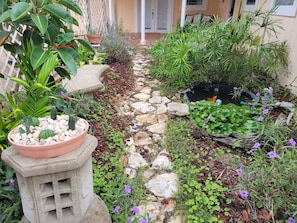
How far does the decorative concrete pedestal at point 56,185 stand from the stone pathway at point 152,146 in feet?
1.80

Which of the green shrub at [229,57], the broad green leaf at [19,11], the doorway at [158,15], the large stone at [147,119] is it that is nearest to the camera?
the broad green leaf at [19,11]

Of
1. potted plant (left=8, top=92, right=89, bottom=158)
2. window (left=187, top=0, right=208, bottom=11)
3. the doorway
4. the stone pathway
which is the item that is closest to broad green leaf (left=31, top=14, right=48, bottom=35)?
potted plant (left=8, top=92, right=89, bottom=158)

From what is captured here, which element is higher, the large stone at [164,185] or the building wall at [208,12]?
the building wall at [208,12]

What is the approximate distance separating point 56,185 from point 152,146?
1381 millimetres

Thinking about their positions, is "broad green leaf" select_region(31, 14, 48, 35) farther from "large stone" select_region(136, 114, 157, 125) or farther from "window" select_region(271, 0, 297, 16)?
"window" select_region(271, 0, 297, 16)

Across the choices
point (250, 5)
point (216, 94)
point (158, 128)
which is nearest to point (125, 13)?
point (250, 5)

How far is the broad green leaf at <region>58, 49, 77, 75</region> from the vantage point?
157 centimetres

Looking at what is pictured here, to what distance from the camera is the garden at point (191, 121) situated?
61.5 inches

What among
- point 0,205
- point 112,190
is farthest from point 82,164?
point 0,205

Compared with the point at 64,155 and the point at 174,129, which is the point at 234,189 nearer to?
→ the point at 174,129

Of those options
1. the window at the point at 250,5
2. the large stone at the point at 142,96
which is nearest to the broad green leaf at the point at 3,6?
the large stone at the point at 142,96

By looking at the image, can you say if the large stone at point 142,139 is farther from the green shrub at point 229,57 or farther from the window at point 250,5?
the window at point 250,5

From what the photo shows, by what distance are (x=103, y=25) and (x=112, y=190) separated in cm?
706

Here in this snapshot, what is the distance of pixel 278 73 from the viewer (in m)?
3.98
